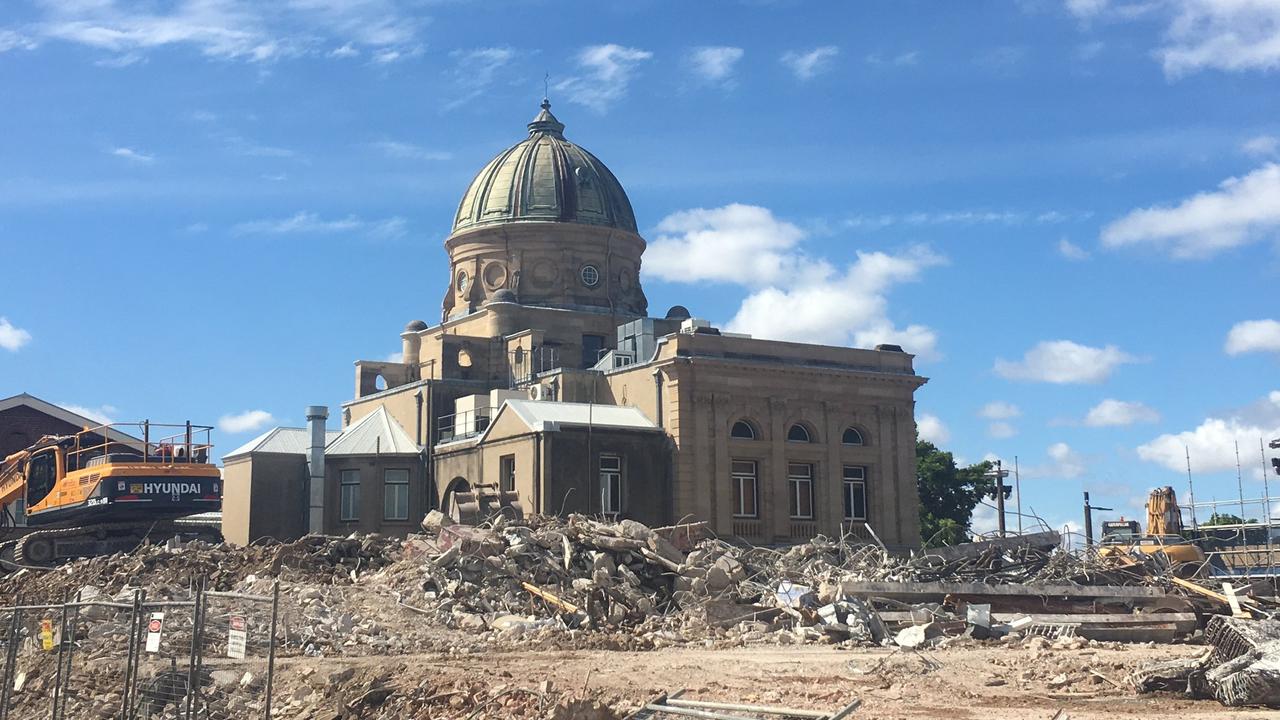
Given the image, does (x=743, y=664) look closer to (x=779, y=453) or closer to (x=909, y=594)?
(x=909, y=594)

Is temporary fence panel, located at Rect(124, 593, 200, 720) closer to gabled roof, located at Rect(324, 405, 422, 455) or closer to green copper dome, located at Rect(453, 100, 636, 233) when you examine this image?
gabled roof, located at Rect(324, 405, 422, 455)

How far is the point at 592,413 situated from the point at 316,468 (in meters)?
9.87

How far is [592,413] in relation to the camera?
47.4 meters

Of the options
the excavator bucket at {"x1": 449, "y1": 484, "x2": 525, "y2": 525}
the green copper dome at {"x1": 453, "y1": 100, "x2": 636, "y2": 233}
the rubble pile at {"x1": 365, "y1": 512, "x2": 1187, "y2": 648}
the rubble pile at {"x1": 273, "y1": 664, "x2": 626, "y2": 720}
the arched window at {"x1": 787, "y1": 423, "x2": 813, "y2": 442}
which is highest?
the green copper dome at {"x1": 453, "y1": 100, "x2": 636, "y2": 233}

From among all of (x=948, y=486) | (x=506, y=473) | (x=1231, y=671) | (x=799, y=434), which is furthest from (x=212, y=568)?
(x=948, y=486)

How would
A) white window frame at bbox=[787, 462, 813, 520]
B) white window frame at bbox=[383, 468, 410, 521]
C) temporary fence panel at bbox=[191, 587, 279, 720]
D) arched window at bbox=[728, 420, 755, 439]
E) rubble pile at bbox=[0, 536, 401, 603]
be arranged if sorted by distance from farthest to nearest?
white window frame at bbox=[383, 468, 410, 521], white window frame at bbox=[787, 462, 813, 520], arched window at bbox=[728, 420, 755, 439], rubble pile at bbox=[0, 536, 401, 603], temporary fence panel at bbox=[191, 587, 279, 720]

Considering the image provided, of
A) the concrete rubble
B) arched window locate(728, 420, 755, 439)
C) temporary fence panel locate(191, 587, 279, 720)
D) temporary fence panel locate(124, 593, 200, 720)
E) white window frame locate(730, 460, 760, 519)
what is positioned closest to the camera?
temporary fence panel locate(124, 593, 200, 720)

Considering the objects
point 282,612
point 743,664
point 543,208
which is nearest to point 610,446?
point 543,208

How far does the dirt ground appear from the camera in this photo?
17.2m

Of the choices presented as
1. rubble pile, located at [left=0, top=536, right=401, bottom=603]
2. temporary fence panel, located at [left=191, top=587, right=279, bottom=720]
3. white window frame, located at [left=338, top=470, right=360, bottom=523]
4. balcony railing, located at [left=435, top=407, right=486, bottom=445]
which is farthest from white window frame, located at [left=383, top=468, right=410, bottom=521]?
temporary fence panel, located at [left=191, top=587, right=279, bottom=720]

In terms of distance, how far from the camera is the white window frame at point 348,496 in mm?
50406

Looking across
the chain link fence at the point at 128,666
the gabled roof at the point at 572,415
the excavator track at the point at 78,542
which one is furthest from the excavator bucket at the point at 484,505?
the chain link fence at the point at 128,666

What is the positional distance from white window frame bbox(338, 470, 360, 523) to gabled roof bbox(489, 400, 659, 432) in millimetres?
6288

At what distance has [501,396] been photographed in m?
50.4
